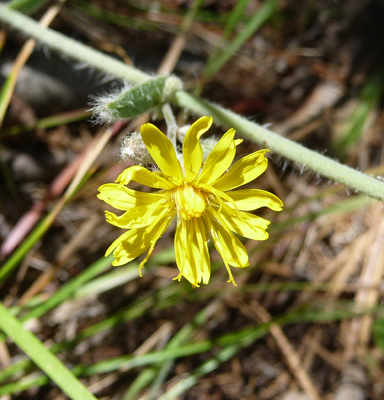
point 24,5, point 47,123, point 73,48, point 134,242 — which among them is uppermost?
point 24,5

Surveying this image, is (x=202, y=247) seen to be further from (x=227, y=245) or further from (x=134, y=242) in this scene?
(x=134, y=242)

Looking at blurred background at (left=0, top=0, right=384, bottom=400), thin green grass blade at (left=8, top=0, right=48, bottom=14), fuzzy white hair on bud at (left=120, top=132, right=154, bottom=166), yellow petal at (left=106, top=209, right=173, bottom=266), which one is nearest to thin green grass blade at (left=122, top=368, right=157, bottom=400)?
blurred background at (left=0, top=0, right=384, bottom=400)

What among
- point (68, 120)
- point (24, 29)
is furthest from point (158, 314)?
point (24, 29)

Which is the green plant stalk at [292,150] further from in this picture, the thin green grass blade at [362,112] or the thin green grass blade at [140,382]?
the thin green grass blade at [140,382]

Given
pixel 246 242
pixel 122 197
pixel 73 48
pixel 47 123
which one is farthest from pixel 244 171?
pixel 47 123

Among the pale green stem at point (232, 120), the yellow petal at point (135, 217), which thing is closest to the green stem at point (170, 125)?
the pale green stem at point (232, 120)

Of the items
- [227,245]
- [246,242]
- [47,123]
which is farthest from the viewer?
[246,242]

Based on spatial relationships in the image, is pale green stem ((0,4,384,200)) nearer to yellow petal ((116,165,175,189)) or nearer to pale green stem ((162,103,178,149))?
pale green stem ((162,103,178,149))
